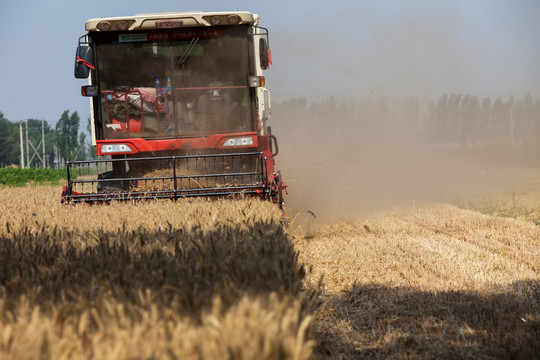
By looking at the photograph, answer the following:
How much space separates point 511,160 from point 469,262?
26576 mm

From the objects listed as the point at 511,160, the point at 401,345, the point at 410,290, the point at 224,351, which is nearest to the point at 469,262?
the point at 410,290

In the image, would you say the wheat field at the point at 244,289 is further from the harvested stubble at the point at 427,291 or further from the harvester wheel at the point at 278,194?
the harvester wheel at the point at 278,194

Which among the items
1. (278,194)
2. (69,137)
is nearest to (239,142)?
(278,194)

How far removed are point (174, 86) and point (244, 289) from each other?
675 centimetres

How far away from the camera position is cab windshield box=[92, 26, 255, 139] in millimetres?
9086

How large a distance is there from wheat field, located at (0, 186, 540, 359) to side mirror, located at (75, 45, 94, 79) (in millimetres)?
2249

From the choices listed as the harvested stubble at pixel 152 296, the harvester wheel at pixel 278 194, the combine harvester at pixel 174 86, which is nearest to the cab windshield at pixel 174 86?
the combine harvester at pixel 174 86

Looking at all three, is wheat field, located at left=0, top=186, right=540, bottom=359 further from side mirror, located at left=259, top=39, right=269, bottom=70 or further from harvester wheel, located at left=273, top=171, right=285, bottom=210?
side mirror, located at left=259, top=39, right=269, bottom=70

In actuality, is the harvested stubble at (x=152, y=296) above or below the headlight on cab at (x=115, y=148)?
below

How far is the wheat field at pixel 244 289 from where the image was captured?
2.14 m

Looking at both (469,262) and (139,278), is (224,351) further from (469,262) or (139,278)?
(469,262)

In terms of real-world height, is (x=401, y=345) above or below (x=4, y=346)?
below

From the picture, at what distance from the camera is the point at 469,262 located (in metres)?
7.16

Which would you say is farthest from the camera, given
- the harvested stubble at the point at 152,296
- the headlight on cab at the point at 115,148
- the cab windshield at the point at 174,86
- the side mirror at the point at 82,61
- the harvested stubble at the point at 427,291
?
the cab windshield at the point at 174,86
